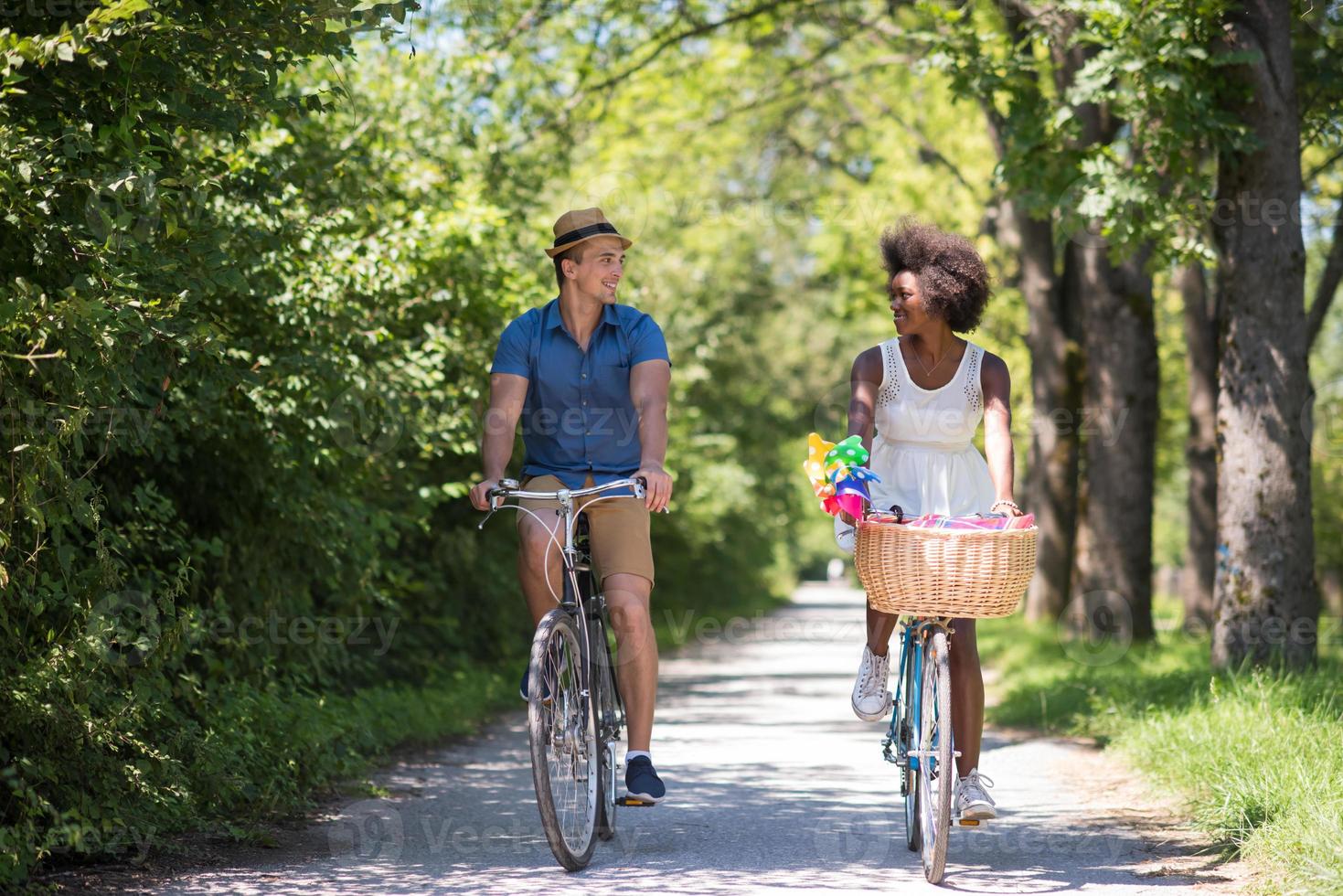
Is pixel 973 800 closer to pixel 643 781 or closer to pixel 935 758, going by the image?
pixel 935 758

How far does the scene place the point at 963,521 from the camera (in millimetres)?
5145

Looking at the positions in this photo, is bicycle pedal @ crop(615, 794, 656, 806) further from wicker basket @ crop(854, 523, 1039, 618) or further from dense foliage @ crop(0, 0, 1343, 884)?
dense foliage @ crop(0, 0, 1343, 884)

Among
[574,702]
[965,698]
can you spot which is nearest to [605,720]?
[574,702]

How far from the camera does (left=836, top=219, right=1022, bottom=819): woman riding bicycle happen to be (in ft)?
18.3

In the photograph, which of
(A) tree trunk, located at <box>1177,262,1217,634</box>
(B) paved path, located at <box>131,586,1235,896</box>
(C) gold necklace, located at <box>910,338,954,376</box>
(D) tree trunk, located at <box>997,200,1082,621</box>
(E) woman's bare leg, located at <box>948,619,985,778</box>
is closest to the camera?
(B) paved path, located at <box>131,586,1235,896</box>

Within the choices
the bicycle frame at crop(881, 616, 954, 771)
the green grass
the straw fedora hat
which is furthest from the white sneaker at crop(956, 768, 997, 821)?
the straw fedora hat

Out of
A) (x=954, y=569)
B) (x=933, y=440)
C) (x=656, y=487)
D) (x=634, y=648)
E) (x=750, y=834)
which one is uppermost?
(x=933, y=440)

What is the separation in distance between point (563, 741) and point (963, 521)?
61.8 inches

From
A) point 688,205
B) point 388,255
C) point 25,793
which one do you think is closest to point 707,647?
point 688,205

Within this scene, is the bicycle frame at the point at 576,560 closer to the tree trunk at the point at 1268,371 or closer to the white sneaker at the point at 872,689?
the white sneaker at the point at 872,689

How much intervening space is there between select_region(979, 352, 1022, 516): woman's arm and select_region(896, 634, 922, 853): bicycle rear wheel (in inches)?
27.4

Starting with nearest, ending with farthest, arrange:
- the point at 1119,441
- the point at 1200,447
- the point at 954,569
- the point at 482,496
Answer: the point at 954,569 → the point at 482,496 → the point at 1119,441 → the point at 1200,447

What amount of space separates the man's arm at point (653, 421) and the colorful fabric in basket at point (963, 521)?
2.42 ft

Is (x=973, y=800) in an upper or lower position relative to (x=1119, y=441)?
lower
